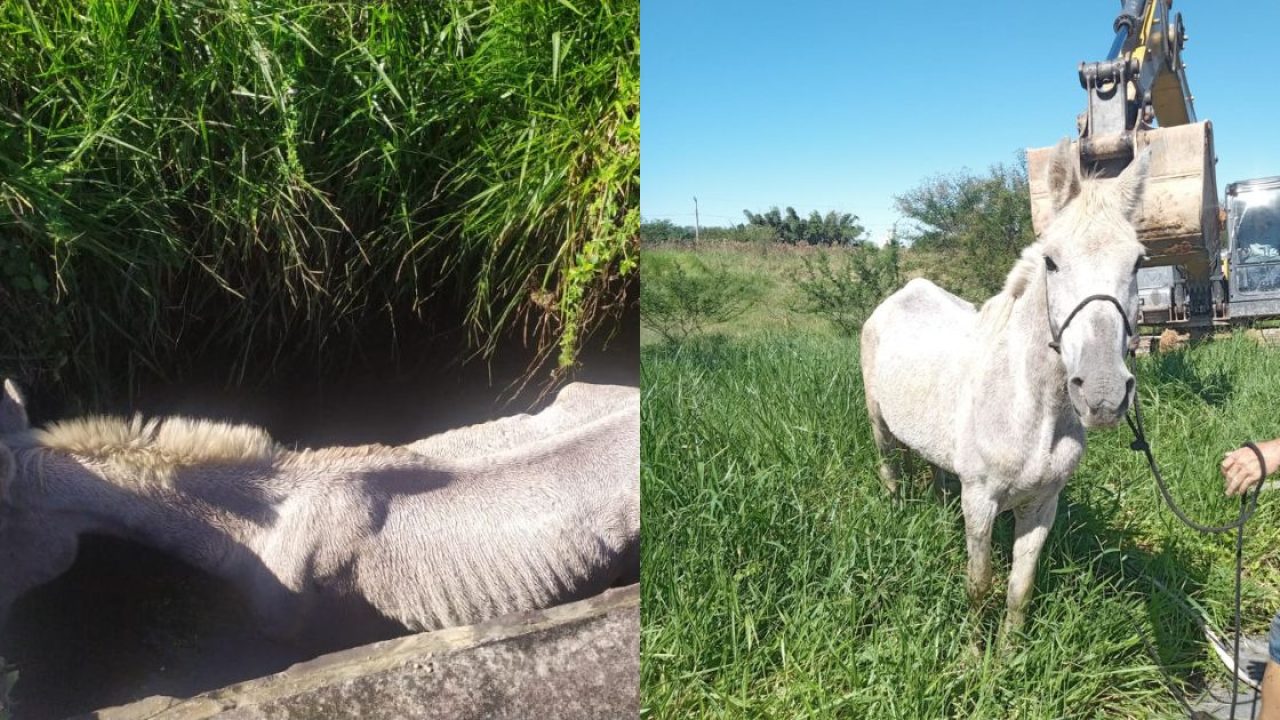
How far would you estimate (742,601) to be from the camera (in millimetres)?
1252

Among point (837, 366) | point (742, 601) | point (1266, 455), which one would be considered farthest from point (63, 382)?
point (1266, 455)

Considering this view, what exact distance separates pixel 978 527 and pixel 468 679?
932mm

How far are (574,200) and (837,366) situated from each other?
0.62 metres

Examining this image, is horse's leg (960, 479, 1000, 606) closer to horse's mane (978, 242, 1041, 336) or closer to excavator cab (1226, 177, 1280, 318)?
horse's mane (978, 242, 1041, 336)

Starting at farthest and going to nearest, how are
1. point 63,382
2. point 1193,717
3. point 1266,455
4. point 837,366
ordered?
point 63,382, point 837,366, point 1193,717, point 1266,455

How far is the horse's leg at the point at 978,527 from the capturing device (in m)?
1.44

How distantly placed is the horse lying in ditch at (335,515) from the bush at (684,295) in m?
0.70

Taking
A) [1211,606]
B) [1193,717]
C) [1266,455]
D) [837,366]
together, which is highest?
[837,366]

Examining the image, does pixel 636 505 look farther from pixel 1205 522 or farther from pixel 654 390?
pixel 1205 522

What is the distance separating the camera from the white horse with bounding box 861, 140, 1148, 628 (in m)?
1.11

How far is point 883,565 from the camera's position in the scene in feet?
4.32

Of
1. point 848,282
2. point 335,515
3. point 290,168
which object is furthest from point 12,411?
point 848,282

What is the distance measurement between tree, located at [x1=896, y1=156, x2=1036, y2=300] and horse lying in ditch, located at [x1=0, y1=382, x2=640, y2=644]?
90cm

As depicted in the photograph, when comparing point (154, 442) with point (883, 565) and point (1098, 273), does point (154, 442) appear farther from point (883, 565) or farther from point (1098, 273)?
point (1098, 273)
